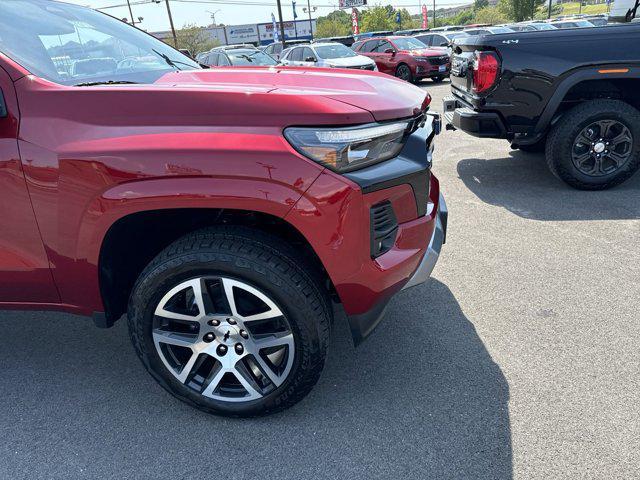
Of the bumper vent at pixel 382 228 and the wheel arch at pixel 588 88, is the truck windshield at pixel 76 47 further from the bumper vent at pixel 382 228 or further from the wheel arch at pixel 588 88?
the wheel arch at pixel 588 88

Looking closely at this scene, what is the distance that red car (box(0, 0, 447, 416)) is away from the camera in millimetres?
1806

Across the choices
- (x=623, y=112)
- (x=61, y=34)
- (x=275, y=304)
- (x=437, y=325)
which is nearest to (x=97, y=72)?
(x=61, y=34)

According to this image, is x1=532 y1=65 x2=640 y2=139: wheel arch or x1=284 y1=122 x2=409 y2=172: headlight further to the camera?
x1=532 y1=65 x2=640 y2=139: wheel arch

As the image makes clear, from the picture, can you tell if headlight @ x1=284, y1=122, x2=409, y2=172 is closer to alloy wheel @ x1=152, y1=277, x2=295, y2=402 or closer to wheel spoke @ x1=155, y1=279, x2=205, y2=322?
alloy wheel @ x1=152, y1=277, x2=295, y2=402

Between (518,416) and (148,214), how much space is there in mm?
1865

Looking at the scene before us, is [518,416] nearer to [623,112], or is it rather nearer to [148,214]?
[148,214]

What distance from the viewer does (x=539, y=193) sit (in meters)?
4.75

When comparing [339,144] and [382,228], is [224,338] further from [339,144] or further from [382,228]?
[339,144]

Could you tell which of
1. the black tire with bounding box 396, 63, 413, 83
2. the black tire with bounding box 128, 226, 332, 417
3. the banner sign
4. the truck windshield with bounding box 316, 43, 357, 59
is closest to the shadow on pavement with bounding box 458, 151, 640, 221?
the black tire with bounding box 128, 226, 332, 417

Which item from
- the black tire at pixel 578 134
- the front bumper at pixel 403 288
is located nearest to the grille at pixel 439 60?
the black tire at pixel 578 134

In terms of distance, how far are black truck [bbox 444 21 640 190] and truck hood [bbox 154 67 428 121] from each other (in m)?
2.32

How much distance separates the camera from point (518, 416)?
211 centimetres

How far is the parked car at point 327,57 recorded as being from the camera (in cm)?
1334

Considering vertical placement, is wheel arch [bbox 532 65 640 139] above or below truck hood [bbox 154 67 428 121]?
below
